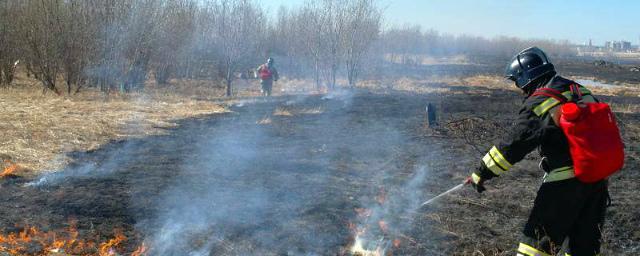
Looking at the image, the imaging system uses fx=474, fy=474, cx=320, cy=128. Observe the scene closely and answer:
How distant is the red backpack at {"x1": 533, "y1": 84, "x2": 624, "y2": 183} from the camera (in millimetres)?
2838

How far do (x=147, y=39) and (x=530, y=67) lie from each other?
14.6 meters

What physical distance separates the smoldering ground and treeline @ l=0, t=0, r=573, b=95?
22.5ft

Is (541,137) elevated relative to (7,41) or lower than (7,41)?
lower

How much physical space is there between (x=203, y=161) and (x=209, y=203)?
6.45ft

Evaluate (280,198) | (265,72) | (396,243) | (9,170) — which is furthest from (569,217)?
(265,72)

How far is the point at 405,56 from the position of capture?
1812 inches

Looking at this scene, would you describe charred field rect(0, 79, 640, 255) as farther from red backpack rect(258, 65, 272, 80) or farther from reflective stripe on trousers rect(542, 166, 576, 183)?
red backpack rect(258, 65, 272, 80)

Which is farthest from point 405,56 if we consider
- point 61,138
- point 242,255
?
point 242,255

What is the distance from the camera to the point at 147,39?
1582 cm

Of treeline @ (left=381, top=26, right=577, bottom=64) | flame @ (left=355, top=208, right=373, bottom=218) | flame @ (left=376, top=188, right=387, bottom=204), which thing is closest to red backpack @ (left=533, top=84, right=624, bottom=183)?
flame @ (left=355, top=208, right=373, bottom=218)

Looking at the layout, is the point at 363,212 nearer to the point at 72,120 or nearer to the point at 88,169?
the point at 88,169

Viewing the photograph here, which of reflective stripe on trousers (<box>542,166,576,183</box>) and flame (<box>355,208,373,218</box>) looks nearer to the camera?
reflective stripe on trousers (<box>542,166,576,183</box>)

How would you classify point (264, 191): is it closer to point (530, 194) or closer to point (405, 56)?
point (530, 194)

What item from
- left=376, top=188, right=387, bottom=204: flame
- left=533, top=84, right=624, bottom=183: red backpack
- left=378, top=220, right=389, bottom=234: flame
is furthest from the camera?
left=376, top=188, right=387, bottom=204: flame
